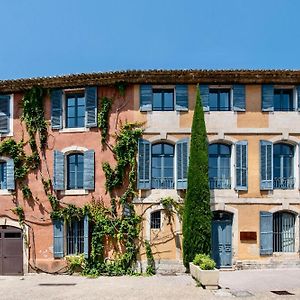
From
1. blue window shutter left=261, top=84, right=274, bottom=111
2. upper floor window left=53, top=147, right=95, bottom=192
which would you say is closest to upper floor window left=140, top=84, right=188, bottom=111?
upper floor window left=53, top=147, right=95, bottom=192

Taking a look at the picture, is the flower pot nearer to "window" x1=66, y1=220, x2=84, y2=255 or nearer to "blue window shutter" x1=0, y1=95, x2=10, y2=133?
"window" x1=66, y1=220, x2=84, y2=255

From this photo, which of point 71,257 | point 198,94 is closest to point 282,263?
point 198,94

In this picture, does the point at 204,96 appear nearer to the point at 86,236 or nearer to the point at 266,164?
the point at 266,164

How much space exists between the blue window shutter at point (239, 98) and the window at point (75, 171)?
771cm

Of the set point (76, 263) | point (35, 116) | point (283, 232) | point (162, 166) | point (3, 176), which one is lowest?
point (76, 263)

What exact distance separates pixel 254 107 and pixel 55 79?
947 cm

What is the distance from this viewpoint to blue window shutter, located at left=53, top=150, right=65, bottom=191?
1817 cm

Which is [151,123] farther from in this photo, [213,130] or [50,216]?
[50,216]

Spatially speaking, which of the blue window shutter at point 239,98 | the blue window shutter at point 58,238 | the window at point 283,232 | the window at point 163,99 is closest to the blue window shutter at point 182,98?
the window at point 163,99

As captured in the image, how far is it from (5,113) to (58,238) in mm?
6645

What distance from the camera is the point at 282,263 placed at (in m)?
17.6

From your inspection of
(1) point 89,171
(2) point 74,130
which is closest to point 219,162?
(1) point 89,171

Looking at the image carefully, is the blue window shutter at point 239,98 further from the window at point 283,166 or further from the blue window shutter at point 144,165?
the blue window shutter at point 144,165

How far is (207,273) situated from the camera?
13.9 m
